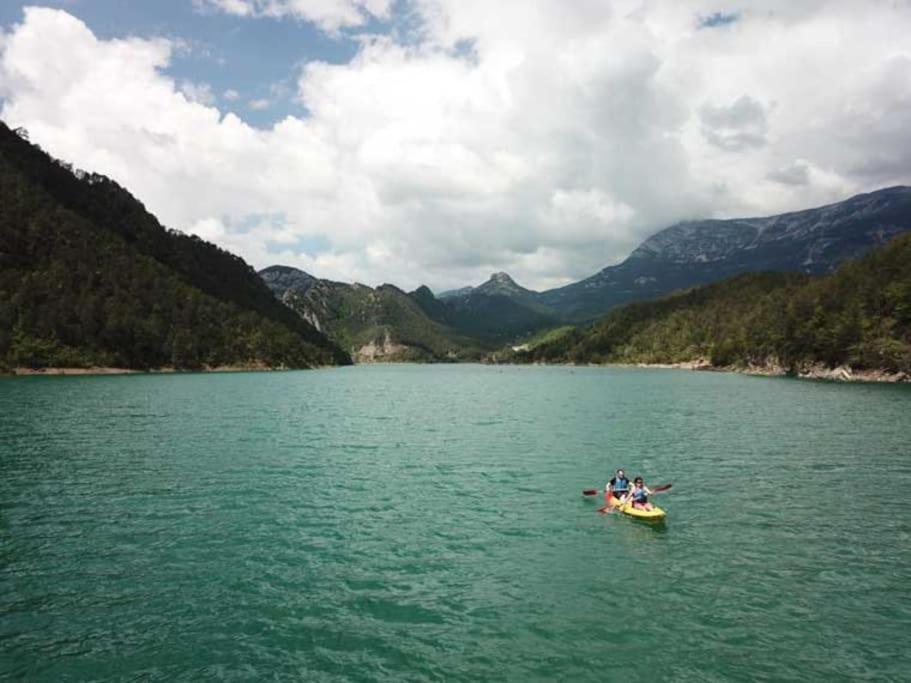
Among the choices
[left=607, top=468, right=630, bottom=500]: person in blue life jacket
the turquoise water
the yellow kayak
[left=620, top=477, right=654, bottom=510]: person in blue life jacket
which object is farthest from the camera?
[left=607, top=468, right=630, bottom=500]: person in blue life jacket

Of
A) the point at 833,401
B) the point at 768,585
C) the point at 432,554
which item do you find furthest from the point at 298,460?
the point at 833,401

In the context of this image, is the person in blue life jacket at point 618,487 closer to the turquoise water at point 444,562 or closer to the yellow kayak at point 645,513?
the yellow kayak at point 645,513

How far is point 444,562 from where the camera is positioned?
1159 inches

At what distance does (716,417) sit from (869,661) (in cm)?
7820

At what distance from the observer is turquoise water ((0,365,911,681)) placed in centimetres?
2017

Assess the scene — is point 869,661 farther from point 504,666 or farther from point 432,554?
point 432,554

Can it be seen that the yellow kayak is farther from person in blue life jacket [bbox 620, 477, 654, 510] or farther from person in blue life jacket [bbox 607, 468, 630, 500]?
person in blue life jacket [bbox 607, 468, 630, 500]

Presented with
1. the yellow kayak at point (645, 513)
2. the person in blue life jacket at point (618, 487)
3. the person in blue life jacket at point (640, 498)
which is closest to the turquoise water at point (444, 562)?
the yellow kayak at point (645, 513)

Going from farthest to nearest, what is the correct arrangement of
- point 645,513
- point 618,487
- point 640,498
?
point 618,487 → point 640,498 → point 645,513

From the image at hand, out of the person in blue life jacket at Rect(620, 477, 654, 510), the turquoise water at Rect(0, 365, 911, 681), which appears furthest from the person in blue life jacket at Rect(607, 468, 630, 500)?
the turquoise water at Rect(0, 365, 911, 681)

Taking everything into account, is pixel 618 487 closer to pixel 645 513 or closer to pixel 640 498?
pixel 640 498

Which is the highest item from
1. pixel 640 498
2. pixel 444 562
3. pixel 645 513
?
pixel 640 498

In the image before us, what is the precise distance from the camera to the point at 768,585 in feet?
85.9

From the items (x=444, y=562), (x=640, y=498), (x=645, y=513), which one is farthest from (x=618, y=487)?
(x=444, y=562)
